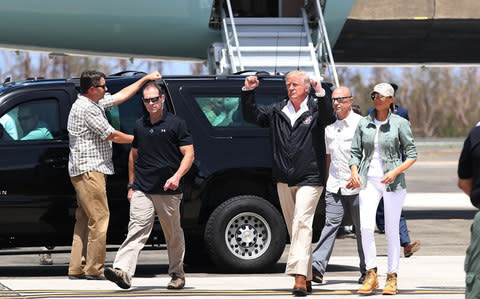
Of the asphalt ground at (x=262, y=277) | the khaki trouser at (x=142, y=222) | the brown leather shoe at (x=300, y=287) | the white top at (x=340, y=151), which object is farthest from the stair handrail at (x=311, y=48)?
the brown leather shoe at (x=300, y=287)

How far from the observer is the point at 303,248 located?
856 cm

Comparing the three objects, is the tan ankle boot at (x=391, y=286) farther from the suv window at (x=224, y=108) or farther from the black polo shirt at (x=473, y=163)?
the black polo shirt at (x=473, y=163)

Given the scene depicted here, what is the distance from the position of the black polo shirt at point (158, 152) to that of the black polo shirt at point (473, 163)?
3797 millimetres

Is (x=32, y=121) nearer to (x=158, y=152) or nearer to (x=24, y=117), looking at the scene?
(x=24, y=117)

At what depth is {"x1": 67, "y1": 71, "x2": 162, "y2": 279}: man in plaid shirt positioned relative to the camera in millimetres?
9562

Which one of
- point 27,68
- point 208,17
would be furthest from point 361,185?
point 27,68


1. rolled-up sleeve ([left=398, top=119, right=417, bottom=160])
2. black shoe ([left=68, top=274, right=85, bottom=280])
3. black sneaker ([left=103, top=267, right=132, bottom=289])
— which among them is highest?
rolled-up sleeve ([left=398, top=119, right=417, bottom=160])

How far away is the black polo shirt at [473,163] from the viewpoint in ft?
17.6

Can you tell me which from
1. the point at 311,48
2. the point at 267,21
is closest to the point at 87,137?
the point at 311,48

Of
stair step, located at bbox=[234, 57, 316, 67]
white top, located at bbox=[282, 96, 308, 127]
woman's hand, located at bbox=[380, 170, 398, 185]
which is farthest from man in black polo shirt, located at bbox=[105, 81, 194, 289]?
stair step, located at bbox=[234, 57, 316, 67]

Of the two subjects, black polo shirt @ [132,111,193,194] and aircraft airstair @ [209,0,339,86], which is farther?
aircraft airstair @ [209,0,339,86]

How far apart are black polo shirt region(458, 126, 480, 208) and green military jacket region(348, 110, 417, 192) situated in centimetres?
311

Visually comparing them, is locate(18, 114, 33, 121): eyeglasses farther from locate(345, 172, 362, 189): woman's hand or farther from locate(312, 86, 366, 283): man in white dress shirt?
locate(345, 172, 362, 189): woman's hand

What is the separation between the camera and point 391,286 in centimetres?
862
